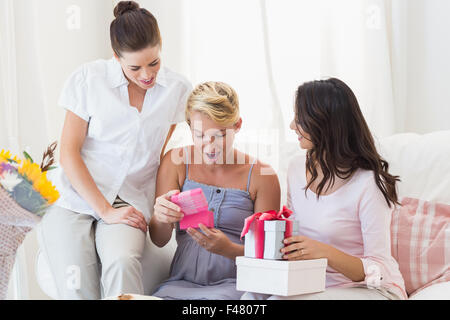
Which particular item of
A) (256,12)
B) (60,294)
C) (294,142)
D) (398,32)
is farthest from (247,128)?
(60,294)

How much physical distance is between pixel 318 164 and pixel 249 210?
25 centimetres

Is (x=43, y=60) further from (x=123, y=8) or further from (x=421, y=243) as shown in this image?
(x=421, y=243)

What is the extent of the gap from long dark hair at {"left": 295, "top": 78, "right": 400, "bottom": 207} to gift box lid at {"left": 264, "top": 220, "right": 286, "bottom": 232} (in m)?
0.30

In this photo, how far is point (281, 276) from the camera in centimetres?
127

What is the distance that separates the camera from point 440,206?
1736mm

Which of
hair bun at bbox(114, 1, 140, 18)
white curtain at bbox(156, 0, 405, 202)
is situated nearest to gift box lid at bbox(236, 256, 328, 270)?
hair bun at bbox(114, 1, 140, 18)

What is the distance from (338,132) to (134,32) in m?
0.68

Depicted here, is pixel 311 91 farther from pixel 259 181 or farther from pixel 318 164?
pixel 259 181

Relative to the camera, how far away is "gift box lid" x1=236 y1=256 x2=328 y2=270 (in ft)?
4.16

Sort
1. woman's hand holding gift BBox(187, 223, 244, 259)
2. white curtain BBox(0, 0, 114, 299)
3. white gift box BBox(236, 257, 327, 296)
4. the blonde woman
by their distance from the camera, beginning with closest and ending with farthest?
white gift box BBox(236, 257, 327, 296) < woman's hand holding gift BBox(187, 223, 244, 259) < the blonde woman < white curtain BBox(0, 0, 114, 299)

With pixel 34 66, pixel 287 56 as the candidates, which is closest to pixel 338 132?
pixel 287 56

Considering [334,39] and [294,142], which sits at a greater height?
[334,39]

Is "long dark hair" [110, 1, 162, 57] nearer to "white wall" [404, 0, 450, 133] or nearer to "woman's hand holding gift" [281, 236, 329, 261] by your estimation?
"woman's hand holding gift" [281, 236, 329, 261]

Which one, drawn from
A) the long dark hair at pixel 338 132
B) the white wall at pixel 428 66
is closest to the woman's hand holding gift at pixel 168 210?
the long dark hair at pixel 338 132
